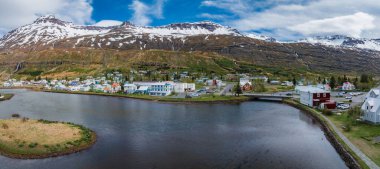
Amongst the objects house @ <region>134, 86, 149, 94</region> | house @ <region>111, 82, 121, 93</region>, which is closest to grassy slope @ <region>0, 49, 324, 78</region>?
house @ <region>111, 82, 121, 93</region>

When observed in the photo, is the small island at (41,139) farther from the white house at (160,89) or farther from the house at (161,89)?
the white house at (160,89)

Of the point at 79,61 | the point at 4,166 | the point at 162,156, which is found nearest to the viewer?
the point at 4,166

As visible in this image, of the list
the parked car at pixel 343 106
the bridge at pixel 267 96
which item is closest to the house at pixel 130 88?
the bridge at pixel 267 96

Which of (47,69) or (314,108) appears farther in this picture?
(47,69)

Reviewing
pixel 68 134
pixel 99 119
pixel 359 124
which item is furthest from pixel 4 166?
pixel 359 124

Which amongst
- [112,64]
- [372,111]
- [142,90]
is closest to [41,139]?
[372,111]

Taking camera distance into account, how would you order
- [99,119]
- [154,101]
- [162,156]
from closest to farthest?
[162,156]
[99,119]
[154,101]

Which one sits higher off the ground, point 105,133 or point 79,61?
point 79,61

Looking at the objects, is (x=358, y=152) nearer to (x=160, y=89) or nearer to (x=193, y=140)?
(x=193, y=140)

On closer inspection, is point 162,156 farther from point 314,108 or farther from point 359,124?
point 314,108
